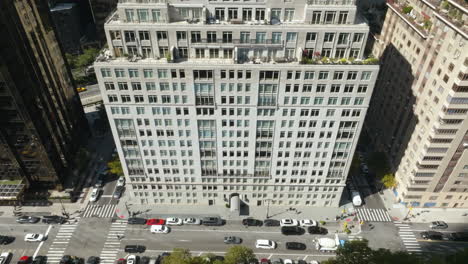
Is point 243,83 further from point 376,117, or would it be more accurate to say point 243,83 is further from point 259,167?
point 376,117

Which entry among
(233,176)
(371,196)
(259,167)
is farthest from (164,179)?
(371,196)

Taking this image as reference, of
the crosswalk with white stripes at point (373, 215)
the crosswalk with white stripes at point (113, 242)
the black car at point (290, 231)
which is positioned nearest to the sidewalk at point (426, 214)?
the crosswalk with white stripes at point (373, 215)

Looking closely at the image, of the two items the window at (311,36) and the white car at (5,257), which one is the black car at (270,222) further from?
the white car at (5,257)

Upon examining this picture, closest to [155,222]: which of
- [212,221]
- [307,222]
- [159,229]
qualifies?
[159,229]

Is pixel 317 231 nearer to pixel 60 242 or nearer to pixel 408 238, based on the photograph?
pixel 408 238

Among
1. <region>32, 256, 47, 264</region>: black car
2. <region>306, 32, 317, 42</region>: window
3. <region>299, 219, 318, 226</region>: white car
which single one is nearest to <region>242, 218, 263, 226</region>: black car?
<region>299, 219, 318, 226</region>: white car
